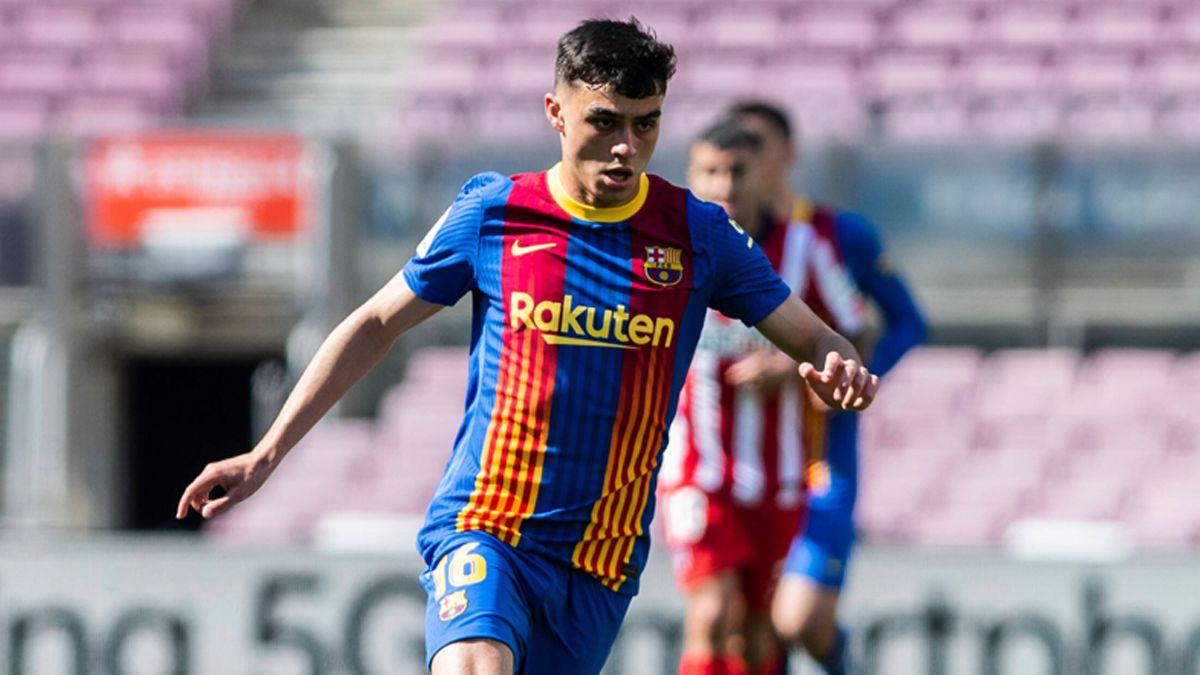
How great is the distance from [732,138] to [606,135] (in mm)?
2291

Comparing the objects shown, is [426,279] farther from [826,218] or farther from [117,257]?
[117,257]

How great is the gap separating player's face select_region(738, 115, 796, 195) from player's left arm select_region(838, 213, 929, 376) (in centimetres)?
29

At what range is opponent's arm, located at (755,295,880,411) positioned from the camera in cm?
417

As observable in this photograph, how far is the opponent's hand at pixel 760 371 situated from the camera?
6.66 meters

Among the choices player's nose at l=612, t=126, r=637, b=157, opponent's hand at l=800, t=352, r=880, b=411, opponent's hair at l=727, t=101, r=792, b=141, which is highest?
opponent's hair at l=727, t=101, r=792, b=141

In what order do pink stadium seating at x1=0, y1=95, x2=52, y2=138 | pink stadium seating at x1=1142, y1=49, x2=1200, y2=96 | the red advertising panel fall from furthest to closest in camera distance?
pink stadium seating at x1=0, y1=95, x2=52, y2=138
pink stadium seating at x1=1142, y1=49, x2=1200, y2=96
the red advertising panel

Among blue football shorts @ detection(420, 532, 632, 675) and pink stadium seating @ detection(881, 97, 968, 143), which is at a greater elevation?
pink stadium seating @ detection(881, 97, 968, 143)

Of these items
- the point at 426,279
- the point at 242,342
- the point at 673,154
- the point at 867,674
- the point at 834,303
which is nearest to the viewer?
the point at 426,279

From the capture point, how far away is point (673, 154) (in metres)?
11.4

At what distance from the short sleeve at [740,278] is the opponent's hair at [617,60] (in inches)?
15.2

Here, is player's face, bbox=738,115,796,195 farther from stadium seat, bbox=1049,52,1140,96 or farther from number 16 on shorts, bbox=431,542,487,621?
stadium seat, bbox=1049,52,1140,96

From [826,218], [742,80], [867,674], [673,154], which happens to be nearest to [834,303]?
[826,218]

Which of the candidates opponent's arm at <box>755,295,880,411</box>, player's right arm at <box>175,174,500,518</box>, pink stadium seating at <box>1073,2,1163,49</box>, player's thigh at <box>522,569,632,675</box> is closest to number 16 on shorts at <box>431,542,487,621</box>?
player's thigh at <box>522,569,632,675</box>

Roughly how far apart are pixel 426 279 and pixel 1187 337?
26.4 ft
